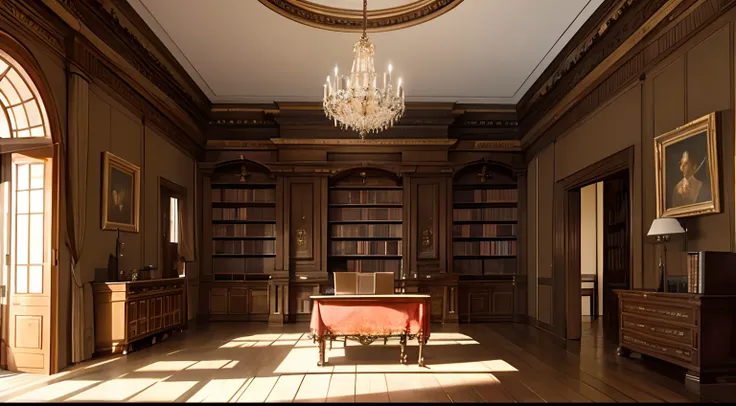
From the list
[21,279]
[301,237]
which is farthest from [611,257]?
[21,279]

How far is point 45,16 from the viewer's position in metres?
5.45

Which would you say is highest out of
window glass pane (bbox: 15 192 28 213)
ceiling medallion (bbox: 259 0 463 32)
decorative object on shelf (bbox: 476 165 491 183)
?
ceiling medallion (bbox: 259 0 463 32)

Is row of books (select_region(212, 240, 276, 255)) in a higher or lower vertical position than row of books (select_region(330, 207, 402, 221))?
lower

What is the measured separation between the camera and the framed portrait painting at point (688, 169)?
4840 mm

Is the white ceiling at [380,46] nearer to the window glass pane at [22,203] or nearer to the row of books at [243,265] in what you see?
the window glass pane at [22,203]

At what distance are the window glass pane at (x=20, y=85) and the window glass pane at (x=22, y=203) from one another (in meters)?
1.02

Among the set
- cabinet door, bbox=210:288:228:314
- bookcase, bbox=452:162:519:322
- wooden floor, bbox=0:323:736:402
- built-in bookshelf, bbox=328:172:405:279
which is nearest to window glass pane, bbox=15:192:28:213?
wooden floor, bbox=0:323:736:402

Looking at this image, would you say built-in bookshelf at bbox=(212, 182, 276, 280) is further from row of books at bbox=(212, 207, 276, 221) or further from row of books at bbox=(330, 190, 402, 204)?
row of books at bbox=(330, 190, 402, 204)

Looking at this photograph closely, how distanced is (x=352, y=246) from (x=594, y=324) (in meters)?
4.34

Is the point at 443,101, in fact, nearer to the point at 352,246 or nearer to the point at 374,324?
the point at 352,246

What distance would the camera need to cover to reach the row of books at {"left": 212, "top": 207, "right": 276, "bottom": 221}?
35.9 feet

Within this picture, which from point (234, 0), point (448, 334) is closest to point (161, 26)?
point (234, 0)

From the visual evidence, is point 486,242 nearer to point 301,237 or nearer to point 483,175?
point 483,175

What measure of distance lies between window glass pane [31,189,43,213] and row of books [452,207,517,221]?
22.7 feet
